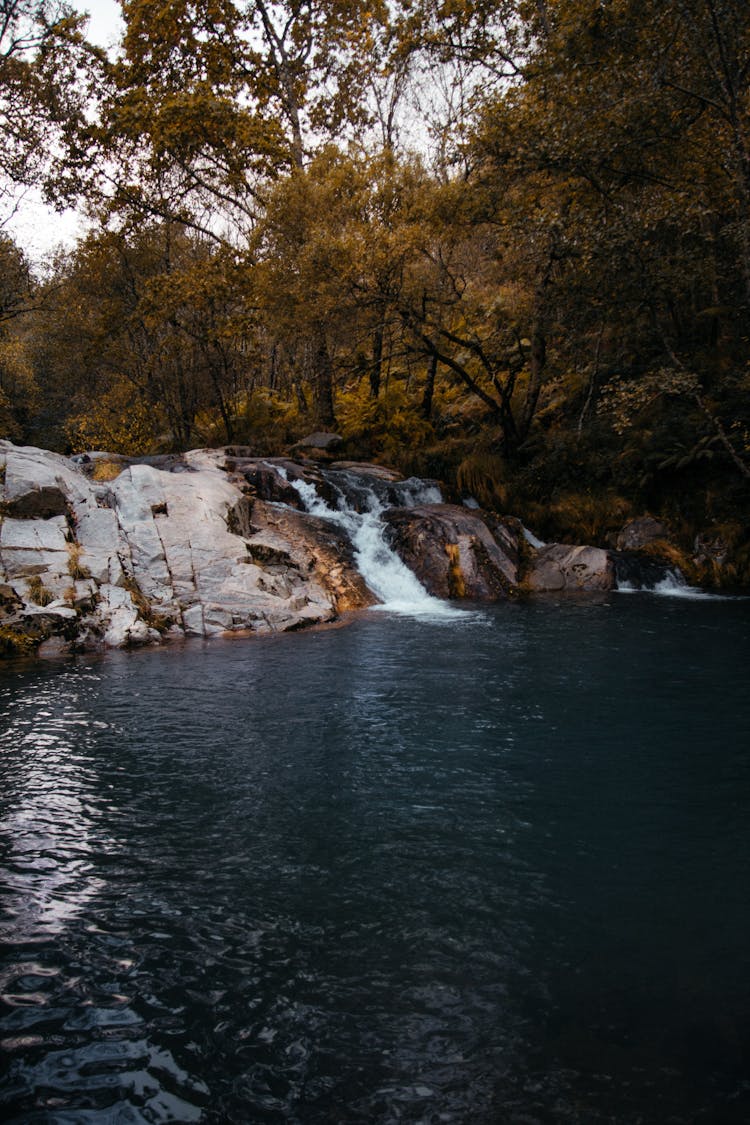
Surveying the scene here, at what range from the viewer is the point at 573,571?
1496cm

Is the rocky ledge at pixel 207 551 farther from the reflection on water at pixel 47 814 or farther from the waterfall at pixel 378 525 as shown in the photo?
the reflection on water at pixel 47 814

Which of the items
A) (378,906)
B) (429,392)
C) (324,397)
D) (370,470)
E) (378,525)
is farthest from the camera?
(429,392)

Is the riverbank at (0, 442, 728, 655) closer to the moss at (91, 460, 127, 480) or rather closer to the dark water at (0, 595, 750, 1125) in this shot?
the moss at (91, 460, 127, 480)

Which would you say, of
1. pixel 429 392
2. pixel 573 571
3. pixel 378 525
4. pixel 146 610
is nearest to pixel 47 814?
pixel 146 610

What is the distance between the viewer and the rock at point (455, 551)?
556 inches

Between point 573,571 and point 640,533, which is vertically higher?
point 640,533

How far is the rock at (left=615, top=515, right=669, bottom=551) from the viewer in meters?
15.9

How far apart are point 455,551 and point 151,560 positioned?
21.4 feet

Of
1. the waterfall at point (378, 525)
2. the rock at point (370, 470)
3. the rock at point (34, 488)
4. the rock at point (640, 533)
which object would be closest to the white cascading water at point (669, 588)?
the rock at point (640, 533)

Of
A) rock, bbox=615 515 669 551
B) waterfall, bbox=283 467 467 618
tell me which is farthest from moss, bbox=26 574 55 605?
rock, bbox=615 515 669 551

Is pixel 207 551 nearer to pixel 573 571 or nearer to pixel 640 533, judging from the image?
pixel 573 571

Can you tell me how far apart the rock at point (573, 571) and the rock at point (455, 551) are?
0.55 metres

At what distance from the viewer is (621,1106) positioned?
2260 mm

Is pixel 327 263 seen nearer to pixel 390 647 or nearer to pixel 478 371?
pixel 478 371
